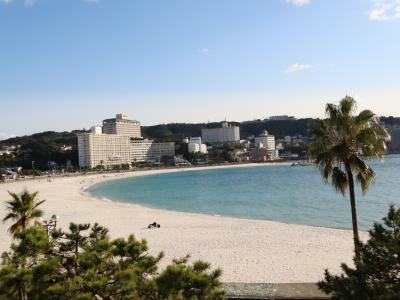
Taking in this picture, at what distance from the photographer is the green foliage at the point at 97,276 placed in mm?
5996

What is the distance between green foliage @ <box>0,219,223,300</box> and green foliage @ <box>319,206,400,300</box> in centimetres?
165

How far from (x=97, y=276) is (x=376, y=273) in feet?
12.8

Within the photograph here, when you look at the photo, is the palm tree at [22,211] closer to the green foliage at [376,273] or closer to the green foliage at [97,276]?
the green foliage at [97,276]

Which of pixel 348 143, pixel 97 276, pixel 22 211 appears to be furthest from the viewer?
pixel 22 211

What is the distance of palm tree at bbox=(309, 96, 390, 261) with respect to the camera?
1043 centimetres

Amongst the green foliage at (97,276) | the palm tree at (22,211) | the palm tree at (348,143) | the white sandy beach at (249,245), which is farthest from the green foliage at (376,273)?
the palm tree at (22,211)

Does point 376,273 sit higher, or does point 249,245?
point 376,273

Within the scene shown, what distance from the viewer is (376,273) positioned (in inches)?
235

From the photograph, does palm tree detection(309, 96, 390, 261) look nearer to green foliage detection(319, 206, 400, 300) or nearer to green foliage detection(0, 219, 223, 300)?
green foliage detection(319, 206, 400, 300)

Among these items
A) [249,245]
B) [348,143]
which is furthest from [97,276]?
[249,245]

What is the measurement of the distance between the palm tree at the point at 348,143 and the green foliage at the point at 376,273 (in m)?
4.17

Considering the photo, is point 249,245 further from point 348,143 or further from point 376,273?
point 376,273

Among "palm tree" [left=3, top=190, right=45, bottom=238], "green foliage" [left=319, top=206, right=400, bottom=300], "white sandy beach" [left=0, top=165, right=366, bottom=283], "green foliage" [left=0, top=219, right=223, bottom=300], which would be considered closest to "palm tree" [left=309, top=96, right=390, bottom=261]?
"green foliage" [left=319, top=206, right=400, bottom=300]

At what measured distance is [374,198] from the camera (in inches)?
2036
